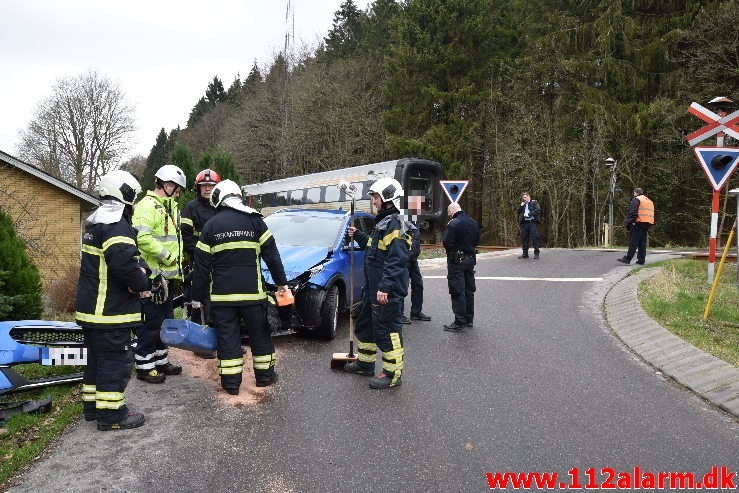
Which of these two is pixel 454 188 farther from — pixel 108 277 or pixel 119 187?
pixel 108 277

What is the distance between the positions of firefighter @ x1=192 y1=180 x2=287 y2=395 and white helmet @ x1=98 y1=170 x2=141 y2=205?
71 cm

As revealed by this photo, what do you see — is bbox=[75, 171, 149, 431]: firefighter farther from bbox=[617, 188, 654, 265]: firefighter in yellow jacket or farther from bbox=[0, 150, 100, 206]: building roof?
bbox=[0, 150, 100, 206]: building roof

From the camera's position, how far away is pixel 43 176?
20.7 meters

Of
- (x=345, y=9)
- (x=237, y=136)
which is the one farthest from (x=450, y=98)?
(x=345, y=9)

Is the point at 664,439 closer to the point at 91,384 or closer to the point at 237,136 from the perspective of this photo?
the point at 91,384

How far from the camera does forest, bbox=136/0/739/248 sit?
23016 mm

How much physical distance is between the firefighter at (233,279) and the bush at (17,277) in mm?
3669

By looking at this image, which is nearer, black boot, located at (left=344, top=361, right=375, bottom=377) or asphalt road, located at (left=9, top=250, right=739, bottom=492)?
asphalt road, located at (left=9, top=250, right=739, bottom=492)

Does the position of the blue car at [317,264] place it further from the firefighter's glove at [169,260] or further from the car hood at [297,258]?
the firefighter's glove at [169,260]

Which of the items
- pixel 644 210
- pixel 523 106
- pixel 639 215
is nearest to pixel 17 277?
pixel 639 215

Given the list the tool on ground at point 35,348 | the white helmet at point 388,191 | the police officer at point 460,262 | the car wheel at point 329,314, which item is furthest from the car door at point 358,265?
the tool on ground at point 35,348

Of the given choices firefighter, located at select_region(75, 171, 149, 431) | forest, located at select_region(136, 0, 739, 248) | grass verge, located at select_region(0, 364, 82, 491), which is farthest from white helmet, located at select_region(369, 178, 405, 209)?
forest, located at select_region(136, 0, 739, 248)

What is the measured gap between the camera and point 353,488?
3.28 m

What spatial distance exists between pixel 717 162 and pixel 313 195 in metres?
17.1
